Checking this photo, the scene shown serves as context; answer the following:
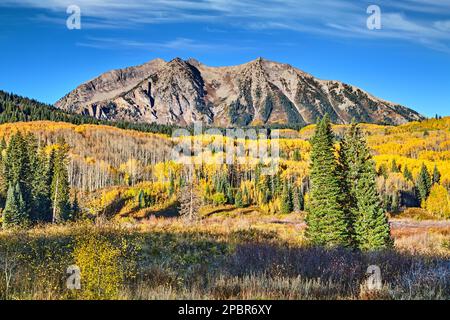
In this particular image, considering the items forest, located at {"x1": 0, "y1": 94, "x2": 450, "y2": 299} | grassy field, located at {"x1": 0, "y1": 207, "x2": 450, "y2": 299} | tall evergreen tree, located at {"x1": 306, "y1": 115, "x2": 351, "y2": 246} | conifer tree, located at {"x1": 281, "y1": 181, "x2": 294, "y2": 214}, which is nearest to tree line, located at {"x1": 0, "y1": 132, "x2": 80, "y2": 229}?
forest, located at {"x1": 0, "y1": 94, "x2": 450, "y2": 299}

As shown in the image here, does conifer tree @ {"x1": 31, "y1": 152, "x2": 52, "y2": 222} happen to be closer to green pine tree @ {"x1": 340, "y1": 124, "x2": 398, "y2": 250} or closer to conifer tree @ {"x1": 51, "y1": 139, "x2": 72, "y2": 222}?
conifer tree @ {"x1": 51, "y1": 139, "x2": 72, "y2": 222}

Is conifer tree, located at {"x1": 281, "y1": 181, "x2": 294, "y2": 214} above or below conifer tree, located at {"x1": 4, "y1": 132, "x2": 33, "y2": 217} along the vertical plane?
below

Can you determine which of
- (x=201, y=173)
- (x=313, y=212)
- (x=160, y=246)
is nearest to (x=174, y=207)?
(x=201, y=173)

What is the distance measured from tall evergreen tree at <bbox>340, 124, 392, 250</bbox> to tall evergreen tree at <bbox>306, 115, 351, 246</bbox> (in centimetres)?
78

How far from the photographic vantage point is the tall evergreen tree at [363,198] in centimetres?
2312

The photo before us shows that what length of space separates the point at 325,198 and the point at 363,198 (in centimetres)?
243

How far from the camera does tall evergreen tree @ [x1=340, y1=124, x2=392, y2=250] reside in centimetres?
2312

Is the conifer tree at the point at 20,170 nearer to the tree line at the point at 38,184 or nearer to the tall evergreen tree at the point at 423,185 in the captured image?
the tree line at the point at 38,184

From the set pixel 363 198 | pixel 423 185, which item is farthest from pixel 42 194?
pixel 423 185

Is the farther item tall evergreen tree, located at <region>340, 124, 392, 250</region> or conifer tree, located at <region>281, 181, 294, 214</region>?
conifer tree, located at <region>281, 181, 294, 214</region>

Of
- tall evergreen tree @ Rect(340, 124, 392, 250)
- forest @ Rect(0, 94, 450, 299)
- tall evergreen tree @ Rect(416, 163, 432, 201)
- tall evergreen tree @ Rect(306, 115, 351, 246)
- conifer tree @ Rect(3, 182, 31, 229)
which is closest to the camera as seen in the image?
forest @ Rect(0, 94, 450, 299)

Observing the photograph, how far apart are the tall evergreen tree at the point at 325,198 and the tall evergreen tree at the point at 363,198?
0.78 meters

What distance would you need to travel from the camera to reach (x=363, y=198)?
80.3 ft
